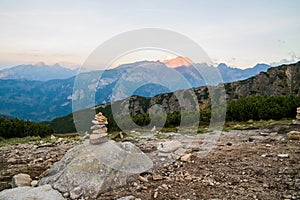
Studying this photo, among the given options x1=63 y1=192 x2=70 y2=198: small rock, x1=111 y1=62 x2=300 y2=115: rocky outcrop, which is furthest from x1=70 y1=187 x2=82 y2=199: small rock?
x1=111 y1=62 x2=300 y2=115: rocky outcrop

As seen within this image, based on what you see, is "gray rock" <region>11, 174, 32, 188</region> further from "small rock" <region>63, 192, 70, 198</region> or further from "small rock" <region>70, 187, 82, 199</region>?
"small rock" <region>70, 187, 82, 199</region>

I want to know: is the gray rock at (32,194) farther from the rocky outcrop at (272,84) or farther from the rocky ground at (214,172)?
the rocky outcrop at (272,84)

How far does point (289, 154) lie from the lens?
11.8m

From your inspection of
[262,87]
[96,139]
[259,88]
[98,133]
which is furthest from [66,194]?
[259,88]

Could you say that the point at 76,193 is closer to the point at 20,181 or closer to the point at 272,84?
the point at 20,181

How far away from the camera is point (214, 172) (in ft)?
33.8

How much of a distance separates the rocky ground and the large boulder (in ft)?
1.05

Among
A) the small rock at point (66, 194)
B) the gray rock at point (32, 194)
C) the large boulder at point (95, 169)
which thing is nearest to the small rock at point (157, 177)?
the large boulder at point (95, 169)

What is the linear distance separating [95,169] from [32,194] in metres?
2.18

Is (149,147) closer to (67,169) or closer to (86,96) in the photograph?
(86,96)

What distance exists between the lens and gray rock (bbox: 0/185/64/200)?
7.61 metres

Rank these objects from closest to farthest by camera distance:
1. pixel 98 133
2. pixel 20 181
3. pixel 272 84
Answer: pixel 20 181, pixel 98 133, pixel 272 84

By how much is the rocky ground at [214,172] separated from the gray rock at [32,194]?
1.44 m

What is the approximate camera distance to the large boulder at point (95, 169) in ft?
29.0
